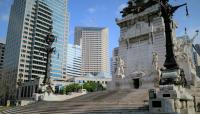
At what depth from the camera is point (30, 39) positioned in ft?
389

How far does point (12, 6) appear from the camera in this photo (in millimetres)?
133250

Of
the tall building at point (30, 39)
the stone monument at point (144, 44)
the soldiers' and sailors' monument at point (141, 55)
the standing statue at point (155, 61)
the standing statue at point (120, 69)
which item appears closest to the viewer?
the soldiers' and sailors' monument at point (141, 55)

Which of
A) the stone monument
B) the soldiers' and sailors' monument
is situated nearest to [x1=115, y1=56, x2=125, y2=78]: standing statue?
the soldiers' and sailors' monument

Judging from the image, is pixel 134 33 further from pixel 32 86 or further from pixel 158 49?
pixel 32 86

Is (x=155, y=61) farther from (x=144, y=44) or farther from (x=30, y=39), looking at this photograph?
(x=30, y=39)

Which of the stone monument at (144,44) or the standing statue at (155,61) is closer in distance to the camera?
the standing statue at (155,61)

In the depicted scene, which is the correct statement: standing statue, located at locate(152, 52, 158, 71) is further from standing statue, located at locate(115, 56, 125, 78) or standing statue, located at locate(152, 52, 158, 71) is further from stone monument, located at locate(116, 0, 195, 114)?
standing statue, located at locate(115, 56, 125, 78)

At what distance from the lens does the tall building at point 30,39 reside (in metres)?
113

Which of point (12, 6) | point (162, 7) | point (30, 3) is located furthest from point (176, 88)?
point (12, 6)

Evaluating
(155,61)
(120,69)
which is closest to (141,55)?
(155,61)

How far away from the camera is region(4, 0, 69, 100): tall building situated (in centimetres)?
Result: 11275

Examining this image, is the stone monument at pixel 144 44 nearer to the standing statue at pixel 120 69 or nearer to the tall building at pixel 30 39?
the standing statue at pixel 120 69

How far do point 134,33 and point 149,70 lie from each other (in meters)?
8.88

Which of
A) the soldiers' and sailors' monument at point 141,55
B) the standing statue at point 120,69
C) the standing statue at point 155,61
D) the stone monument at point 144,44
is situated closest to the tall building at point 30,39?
the stone monument at point 144,44
